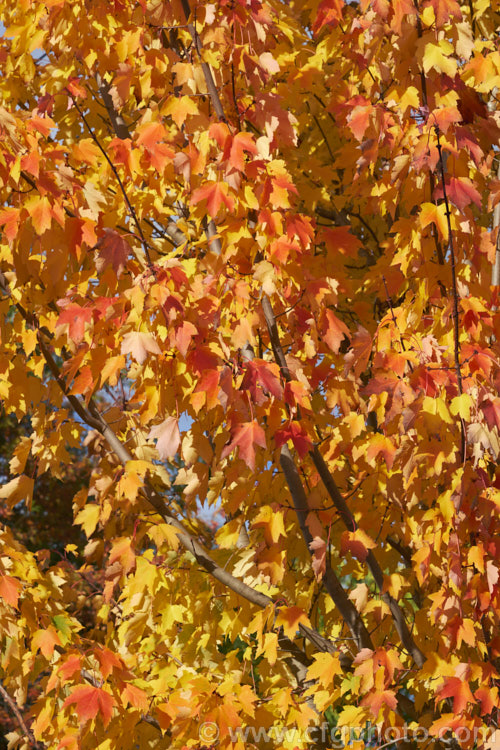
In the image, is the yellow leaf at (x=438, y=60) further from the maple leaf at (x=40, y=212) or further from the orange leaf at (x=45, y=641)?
the orange leaf at (x=45, y=641)

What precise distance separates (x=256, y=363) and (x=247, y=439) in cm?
26

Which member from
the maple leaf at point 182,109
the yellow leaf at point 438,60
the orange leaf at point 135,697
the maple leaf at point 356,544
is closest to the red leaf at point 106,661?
the orange leaf at point 135,697

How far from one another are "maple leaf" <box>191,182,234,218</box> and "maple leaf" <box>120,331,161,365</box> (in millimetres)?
516

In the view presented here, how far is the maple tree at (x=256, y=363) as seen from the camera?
2674 millimetres

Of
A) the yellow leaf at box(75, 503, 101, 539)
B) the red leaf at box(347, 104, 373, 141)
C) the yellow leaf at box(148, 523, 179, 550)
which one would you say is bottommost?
the yellow leaf at box(148, 523, 179, 550)

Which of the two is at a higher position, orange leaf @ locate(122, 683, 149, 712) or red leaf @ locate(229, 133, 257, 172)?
red leaf @ locate(229, 133, 257, 172)

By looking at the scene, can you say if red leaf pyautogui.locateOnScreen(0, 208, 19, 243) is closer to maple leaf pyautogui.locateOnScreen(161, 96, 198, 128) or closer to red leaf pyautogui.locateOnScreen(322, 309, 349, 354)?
maple leaf pyautogui.locateOnScreen(161, 96, 198, 128)

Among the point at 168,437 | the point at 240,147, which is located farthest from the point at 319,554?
the point at 240,147

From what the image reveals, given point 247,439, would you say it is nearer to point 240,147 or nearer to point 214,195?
point 214,195

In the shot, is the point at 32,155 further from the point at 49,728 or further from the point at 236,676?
the point at 49,728

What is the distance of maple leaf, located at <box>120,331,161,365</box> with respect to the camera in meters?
2.51

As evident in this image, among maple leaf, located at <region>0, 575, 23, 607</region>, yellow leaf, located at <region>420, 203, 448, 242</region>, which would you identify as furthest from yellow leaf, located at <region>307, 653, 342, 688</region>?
yellow leaf, located at <region>420, 203, 448, 242</region>

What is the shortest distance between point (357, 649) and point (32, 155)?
236 cm

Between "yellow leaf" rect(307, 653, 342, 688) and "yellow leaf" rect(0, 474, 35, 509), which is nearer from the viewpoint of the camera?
"yellow leaf" rect(307, 653, 342, 688)
